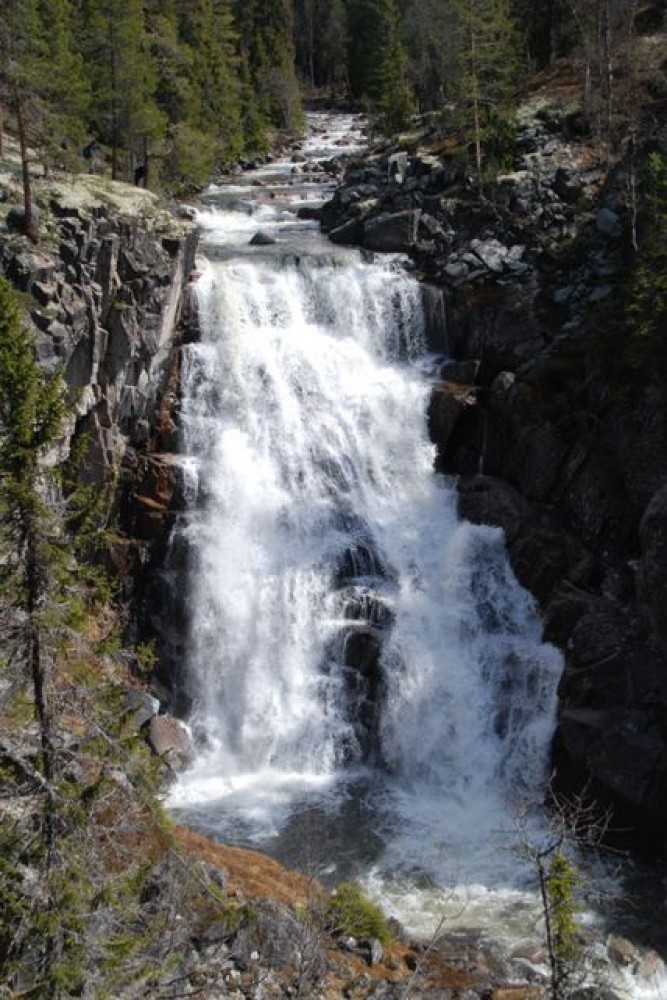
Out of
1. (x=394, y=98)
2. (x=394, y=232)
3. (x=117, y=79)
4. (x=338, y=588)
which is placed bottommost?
(x=338, y=588)

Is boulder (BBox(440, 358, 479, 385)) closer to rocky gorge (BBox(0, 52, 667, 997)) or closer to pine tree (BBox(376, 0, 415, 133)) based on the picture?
rocky gorge (BBox(0, 52, 667, 997))

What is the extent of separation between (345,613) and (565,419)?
32.1 ft

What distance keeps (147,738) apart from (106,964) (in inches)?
480

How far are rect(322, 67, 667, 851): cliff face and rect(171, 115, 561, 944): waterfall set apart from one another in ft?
3.97

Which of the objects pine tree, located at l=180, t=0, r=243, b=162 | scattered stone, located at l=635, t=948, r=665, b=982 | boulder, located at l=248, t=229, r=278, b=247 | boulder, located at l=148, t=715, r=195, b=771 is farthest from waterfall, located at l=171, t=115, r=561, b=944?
pine tree, located at l=180, t=0, r=243, b=162

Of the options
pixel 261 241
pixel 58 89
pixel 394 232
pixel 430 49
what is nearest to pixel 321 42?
pixel 430 49

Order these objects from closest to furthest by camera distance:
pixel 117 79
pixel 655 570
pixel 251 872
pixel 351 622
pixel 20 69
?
pixel 251 872 < pixel 655 570 < pixel 351 622 < pixel 20 69 < pixel 117 79

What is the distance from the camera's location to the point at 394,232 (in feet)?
126

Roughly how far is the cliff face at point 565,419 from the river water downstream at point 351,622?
1.17 m

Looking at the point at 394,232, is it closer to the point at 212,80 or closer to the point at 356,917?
the point at 356,917

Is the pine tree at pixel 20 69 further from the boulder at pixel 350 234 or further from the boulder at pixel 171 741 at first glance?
the boulder at pixel 171 741

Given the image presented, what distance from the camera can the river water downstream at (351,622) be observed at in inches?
818

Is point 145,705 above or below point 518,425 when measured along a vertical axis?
below

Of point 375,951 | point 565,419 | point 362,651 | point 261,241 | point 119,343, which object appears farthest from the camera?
point 261,241
